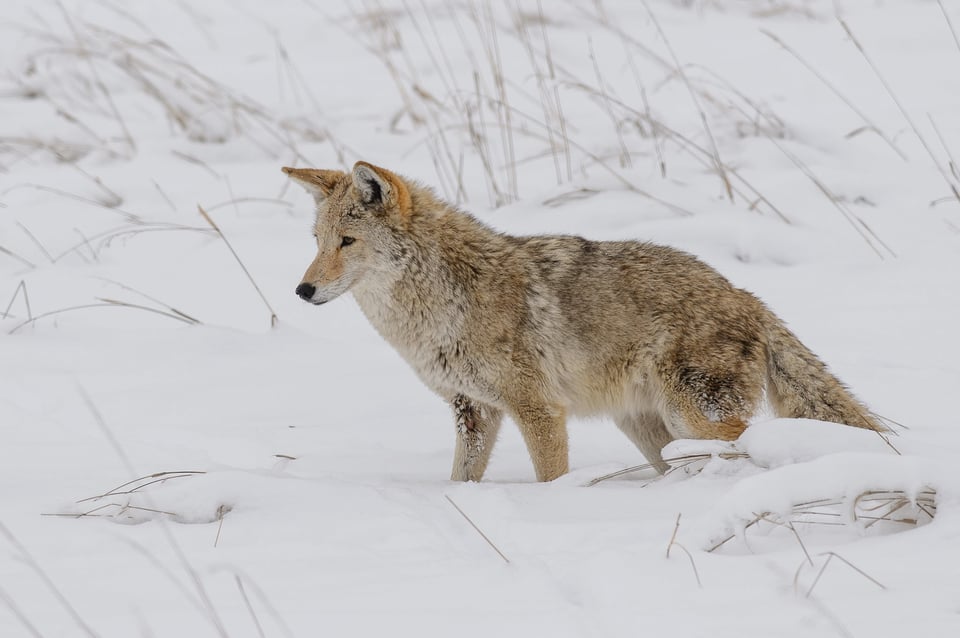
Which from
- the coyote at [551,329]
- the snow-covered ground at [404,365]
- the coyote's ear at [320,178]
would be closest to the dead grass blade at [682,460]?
the snow-covered ground at [404,365]

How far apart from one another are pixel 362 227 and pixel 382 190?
0.69 ft

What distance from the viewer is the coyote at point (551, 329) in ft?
14.3

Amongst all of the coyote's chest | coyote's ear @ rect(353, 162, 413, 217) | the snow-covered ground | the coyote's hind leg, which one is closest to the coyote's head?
coyote's ear @ rect(353, 162, 413, 217)

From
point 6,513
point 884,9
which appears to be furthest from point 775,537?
point 884,9

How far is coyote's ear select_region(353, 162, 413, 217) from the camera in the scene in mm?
4688

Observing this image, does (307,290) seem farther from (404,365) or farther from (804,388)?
(804,388)

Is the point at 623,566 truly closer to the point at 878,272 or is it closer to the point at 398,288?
the point at 398,288

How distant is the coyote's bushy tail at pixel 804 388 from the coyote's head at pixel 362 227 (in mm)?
1879

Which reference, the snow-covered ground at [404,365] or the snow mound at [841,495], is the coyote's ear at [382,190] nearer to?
the snow-covered ground at [404,365]

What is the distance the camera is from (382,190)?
473cm

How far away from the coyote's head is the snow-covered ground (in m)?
0.94

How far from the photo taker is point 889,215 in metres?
7.53

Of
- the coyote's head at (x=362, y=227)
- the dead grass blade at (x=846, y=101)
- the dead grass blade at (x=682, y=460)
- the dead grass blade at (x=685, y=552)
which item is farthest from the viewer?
the dead grass blade at (x=846, y=101)

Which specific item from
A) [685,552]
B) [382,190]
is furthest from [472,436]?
[685,552]
